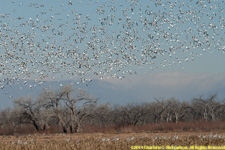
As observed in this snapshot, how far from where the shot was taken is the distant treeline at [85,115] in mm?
51384

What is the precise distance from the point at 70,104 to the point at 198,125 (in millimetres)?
21991

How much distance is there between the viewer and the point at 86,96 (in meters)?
61.3

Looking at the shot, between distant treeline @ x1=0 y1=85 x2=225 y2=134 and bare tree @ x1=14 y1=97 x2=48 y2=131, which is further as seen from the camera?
bare tree @ x1=14 y1=97 x2=48 y2=131

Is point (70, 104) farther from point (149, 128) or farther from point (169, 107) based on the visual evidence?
point (169, 107)

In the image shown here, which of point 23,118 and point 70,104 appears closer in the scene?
point 70,104

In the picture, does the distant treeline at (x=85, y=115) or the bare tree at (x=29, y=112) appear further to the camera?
the bare tree at (x=29, y=112)

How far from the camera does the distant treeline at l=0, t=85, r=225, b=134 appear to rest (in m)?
51.4

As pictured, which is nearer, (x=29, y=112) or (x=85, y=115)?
(x=85, y=115)

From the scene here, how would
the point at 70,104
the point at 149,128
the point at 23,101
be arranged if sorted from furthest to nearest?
the point at 23,101 < the point at 70,104 < the point at 149,128

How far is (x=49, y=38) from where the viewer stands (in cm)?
2481

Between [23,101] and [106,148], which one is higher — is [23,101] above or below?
above

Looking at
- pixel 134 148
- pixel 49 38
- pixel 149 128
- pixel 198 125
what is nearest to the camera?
pixel 134 148

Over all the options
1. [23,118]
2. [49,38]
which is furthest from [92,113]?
[49,38]

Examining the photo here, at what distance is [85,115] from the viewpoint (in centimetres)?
5709
